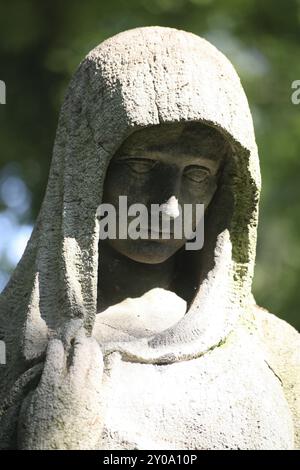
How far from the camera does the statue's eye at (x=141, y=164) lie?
4.73 meters

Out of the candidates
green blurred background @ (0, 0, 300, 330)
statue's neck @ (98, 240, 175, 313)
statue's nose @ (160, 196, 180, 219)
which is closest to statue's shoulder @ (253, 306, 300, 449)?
statue's neck @ (98, 240, 175, 313)

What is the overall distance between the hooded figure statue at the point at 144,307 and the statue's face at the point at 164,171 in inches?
0.4

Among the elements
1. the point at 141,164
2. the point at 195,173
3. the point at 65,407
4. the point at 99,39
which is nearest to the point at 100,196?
the point at 141,164

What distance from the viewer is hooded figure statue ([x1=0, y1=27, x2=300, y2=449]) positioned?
4.40m

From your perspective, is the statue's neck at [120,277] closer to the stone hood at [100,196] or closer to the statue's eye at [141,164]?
the stone hood at [100,196]

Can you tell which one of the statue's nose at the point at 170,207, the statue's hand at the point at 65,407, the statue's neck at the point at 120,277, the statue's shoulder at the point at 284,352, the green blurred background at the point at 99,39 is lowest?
the statue's hand at the point at 65,407

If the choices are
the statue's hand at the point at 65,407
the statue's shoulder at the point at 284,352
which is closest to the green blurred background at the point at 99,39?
the statue's shoulder at the point at 284,352

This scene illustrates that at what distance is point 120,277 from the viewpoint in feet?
16.2

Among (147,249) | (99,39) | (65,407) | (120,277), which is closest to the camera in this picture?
(65,407)

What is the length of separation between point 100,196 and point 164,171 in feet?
0.71

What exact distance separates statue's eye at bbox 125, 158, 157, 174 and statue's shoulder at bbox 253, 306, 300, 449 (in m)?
0.65

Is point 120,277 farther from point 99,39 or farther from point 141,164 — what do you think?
point 99,39

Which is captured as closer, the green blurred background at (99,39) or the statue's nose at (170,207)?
the statue's nose at (170,207)

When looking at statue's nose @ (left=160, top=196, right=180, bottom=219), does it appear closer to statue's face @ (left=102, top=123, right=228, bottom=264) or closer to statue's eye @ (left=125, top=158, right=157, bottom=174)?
statue's face @ (left=102, top=123, right=228, bottom=264)
